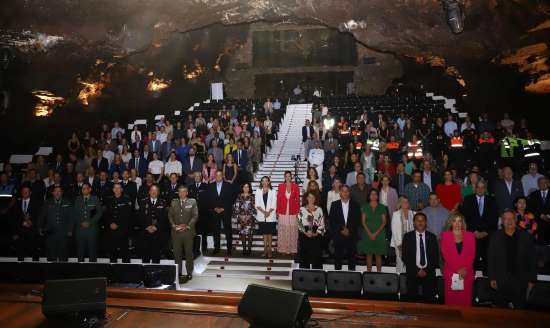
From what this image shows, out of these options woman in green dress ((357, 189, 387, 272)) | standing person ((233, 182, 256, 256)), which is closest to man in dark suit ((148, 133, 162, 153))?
standing person ((233, 182, 256, 256))

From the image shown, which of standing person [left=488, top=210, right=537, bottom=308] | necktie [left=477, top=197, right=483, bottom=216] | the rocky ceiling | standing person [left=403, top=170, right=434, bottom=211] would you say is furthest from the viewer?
the rocky ceiling

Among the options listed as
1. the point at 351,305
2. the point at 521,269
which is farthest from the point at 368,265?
the point at 351,305

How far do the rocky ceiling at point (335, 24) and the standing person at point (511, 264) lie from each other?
6.67 meters

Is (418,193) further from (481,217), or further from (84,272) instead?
(84,272)

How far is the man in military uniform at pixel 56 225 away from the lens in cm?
648

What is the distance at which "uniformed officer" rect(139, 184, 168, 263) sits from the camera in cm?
645

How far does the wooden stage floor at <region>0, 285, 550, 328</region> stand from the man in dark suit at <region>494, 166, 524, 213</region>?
3.90m

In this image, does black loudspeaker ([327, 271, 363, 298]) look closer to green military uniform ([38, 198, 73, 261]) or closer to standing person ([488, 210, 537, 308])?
standing person ([488, 210, 537, 308])

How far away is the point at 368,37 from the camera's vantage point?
490 inches

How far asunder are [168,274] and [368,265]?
9.82 ft

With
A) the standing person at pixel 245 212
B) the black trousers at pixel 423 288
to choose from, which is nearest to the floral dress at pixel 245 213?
the standing person at pixel 245 212

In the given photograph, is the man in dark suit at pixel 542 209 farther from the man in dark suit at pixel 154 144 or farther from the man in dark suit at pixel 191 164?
the man in dark suit at pixel 154 144

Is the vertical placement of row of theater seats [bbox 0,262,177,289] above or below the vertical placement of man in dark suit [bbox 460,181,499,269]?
below

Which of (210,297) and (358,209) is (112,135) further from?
(210,297)
